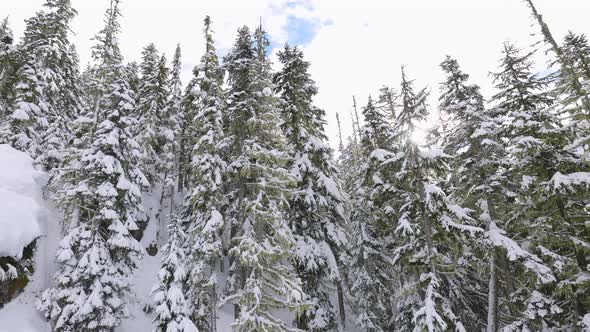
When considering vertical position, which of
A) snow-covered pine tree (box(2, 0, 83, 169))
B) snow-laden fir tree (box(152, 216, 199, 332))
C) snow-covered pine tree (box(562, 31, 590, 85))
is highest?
snow-covered pine tree (box(2, 0, 83, 169))

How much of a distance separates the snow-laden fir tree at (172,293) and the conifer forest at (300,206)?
88 mm

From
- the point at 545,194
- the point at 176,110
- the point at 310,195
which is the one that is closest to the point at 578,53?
the point at 545,194

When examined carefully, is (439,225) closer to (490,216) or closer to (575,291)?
(490,216)

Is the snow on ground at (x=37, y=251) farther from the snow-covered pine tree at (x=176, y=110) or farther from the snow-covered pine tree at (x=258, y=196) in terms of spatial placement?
the snow-covered pine tree at (x=176, y=110)

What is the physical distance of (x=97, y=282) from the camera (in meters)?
15.5

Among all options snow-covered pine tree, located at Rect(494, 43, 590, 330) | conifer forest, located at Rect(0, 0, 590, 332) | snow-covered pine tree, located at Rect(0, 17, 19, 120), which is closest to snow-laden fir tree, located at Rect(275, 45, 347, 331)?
conifer forest, located at Rect(0, 0, 590, 332)

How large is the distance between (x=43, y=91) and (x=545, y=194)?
102 feet

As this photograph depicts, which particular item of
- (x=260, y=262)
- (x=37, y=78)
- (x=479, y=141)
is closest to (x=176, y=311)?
(x=260, y=262)

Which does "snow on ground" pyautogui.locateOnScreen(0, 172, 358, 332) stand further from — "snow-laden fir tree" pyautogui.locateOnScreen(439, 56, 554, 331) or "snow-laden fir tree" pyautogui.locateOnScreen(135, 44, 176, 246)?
"snow-laden fir tree" pyautogui.locateOnScreen(439, 56, 554, 331)

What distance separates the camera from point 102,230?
17.0 meters

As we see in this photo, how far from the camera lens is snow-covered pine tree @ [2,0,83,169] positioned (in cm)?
2242

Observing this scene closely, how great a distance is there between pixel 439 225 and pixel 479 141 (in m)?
5.33

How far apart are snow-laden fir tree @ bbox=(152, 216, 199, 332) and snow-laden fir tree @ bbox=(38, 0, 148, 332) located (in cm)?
164

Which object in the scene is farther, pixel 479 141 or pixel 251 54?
pixel 251 54
